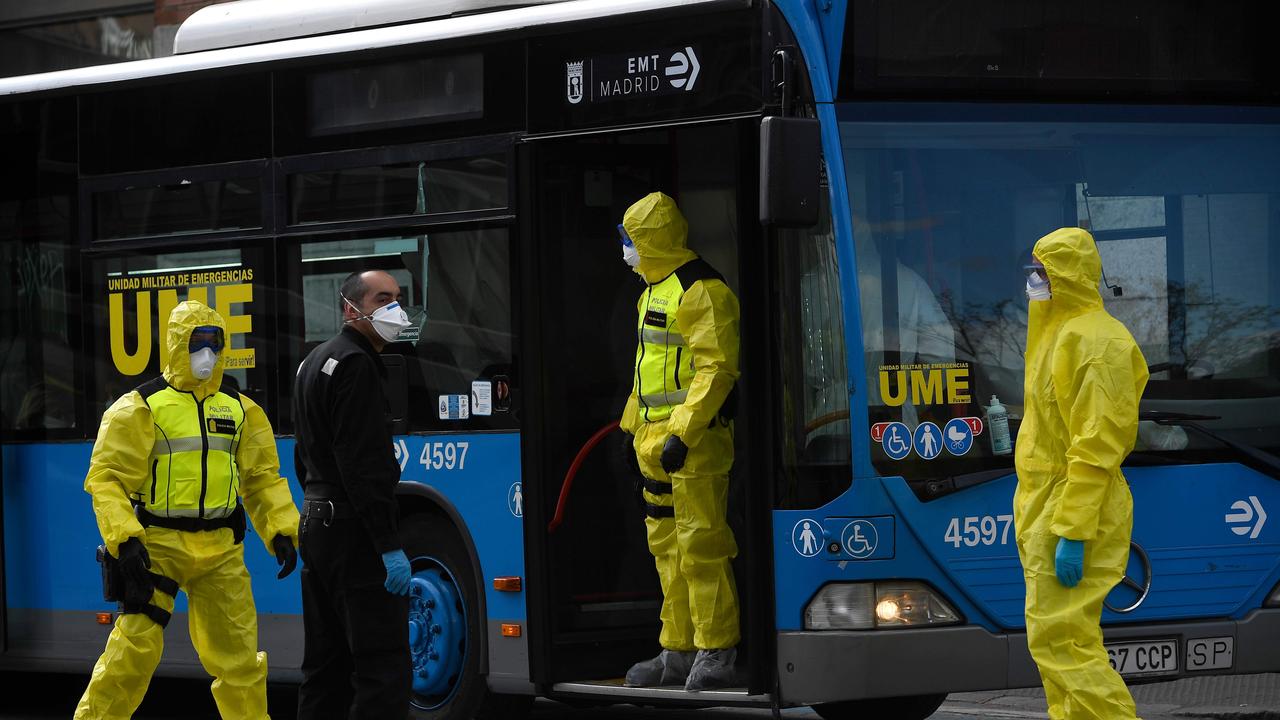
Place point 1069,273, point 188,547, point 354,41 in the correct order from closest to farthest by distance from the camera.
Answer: point 1069,273, point 188,547, point 354,41

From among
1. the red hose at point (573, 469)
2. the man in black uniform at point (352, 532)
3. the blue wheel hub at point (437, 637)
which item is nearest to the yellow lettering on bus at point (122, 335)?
the blue wheel hub at point (437, 637)

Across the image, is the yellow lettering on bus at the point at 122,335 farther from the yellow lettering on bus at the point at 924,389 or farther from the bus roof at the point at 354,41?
the yellow lettering on bus at the point at 924,389

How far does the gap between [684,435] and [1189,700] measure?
12.7ft

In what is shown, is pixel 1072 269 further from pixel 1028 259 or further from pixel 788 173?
pixel 788 173

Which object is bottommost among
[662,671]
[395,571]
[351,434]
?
[662,671]

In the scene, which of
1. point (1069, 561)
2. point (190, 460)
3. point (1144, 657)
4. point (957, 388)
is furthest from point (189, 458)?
point (1144, 657)

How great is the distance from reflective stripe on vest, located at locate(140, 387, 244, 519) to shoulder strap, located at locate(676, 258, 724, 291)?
189 centimetres

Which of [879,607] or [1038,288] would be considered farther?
[879,607]

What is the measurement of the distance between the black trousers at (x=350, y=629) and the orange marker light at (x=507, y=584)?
4.42ft

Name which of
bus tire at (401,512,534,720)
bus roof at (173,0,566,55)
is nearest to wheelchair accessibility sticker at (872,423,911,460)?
bus tire at (401,512,534,720)

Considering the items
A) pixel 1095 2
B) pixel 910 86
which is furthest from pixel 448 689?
pixel 1095 2

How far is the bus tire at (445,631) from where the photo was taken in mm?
8305

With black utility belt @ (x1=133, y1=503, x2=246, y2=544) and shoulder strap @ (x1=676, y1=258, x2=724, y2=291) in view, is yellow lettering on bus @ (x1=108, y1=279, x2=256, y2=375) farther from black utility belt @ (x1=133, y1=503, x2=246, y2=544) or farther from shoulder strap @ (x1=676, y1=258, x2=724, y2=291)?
shoulder strap @ (x1=676, y1=258, x2=724, y2=291)

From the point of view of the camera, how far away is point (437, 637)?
8.43 meters
